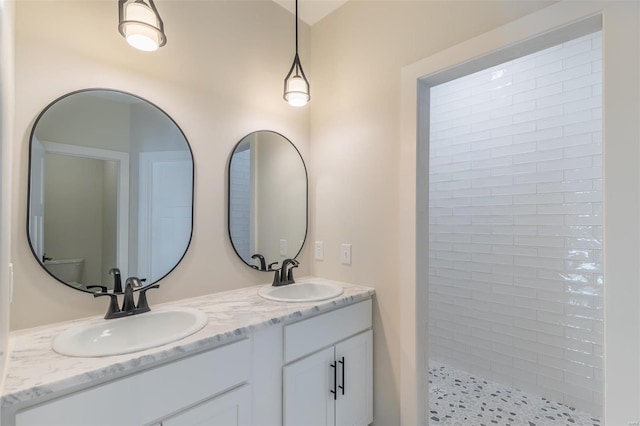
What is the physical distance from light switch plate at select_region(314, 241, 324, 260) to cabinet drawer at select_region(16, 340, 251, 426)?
94cm

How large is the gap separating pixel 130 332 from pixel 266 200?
989mm

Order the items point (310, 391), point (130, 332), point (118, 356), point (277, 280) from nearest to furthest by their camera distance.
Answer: point (118, 356)
point (130, 332)
point (310, 391)
point (277, 280)

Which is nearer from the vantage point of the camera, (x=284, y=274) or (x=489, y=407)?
(x=284, y=274)

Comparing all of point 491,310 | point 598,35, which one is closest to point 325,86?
point 598,35

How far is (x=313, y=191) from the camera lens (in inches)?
84.0

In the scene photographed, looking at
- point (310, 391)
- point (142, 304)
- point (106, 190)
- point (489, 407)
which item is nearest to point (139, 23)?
point (106, 190)

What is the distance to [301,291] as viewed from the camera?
1878 millimetres

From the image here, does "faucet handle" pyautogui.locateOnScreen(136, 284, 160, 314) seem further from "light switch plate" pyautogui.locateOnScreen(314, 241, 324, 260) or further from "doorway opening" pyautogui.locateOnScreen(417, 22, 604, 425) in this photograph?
"doorway opening" pyautogui.locateOnScreen(417, 22, 604, 425)

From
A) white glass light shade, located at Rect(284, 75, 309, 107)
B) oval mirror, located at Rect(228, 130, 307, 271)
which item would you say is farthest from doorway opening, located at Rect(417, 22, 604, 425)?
oval mirror, located at Rect(228, 130, 307, 271)

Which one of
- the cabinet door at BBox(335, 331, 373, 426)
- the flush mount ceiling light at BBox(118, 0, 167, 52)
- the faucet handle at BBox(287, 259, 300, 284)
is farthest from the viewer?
the faucet handle at BBox(287, 259, 300, 284)

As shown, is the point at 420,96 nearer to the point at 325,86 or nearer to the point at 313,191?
A: the point at 325,86

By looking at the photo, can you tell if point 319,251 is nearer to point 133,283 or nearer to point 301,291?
point 301,291

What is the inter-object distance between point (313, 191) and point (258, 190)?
16.6 inches

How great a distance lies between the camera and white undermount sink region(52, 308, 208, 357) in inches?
39.6
